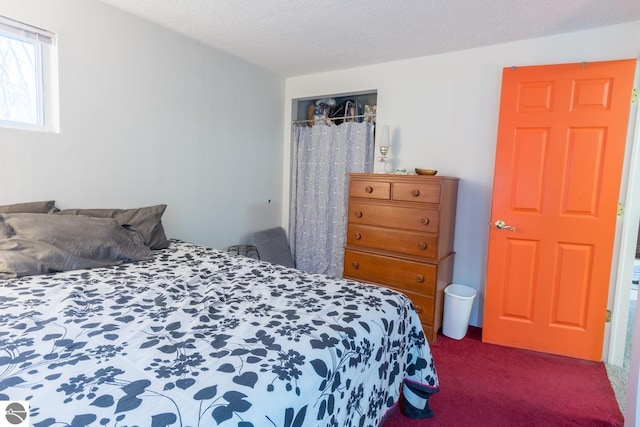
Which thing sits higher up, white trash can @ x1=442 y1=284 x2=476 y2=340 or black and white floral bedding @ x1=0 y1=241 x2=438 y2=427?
black and white floral bedding @ x1=0 y1=241 x2=438 y2=427

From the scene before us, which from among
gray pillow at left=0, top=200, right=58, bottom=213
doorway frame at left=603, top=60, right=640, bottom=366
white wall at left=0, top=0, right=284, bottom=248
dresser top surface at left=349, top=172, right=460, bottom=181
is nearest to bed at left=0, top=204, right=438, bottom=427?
gray pillow at left=0, top=200, right=58, bottom=213

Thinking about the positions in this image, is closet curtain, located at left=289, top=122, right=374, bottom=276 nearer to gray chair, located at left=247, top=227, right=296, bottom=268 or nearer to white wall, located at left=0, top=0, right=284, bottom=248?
gray chair, located at left=247, top=227, right=296, bottom=268

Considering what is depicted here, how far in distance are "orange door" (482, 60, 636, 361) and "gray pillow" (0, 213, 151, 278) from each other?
2.51m

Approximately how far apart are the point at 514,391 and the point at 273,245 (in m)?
2.39

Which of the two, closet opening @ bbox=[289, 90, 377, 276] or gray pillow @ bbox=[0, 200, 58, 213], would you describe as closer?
gray pillow @ bbox=[0, 200, 58, 213]

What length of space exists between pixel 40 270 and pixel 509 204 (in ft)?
9.45

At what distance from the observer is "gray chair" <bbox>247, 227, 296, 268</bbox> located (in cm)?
346

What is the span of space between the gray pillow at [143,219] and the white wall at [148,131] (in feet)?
0.51

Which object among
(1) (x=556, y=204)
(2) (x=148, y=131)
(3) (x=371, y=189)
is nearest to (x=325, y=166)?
(3) (x=371, y=189)

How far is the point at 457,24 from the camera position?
2.31 metres

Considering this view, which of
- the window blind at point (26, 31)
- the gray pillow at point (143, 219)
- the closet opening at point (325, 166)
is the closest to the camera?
the window blind at point (26, 31)

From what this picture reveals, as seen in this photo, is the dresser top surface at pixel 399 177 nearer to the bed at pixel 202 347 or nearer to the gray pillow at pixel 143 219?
the bed at pixel 202 347

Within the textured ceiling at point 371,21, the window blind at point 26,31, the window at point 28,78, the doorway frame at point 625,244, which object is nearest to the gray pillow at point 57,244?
the window at point 28,78

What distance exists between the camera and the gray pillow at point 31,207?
1.83m
